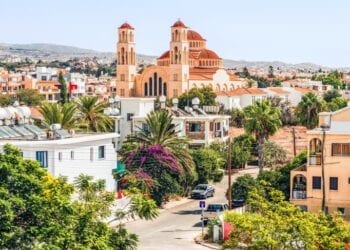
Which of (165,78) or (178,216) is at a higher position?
(165,78)

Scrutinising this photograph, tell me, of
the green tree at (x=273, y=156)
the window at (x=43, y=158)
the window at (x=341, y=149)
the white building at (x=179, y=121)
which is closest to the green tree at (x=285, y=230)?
the window at (x=43, y=158)

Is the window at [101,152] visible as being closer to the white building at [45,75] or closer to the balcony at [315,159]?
the balcony at [315,159]

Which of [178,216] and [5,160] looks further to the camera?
[178,216]

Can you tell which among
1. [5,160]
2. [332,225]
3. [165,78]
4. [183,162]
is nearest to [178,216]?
[183,162]

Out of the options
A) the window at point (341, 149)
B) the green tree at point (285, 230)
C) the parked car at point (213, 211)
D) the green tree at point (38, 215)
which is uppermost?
the window at point (341, 149)

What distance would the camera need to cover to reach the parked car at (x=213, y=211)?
39.8 meters

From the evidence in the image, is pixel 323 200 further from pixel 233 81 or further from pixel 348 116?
pixel 233 81

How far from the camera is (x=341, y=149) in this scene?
41625 millimetres

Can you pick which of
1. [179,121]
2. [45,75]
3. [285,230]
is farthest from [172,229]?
[45,75]

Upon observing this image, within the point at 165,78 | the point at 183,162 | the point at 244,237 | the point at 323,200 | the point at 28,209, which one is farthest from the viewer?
the point at 165,78

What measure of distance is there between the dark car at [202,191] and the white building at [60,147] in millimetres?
5755

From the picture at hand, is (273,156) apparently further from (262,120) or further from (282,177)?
(282,177)

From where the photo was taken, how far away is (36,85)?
13662 cm

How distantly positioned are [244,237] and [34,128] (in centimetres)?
1927
